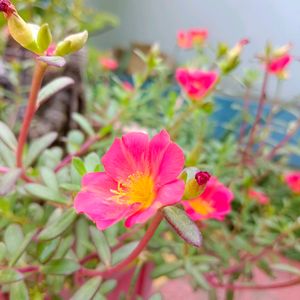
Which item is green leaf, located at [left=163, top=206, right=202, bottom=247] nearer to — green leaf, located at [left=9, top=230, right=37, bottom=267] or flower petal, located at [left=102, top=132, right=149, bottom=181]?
flower petal, located at [left=102, top=132, right=149, bottom=181]

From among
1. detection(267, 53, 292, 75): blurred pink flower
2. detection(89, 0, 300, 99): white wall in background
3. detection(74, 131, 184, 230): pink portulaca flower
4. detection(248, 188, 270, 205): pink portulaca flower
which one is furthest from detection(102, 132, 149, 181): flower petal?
detection(89, 0, 300, 99): white wall in background

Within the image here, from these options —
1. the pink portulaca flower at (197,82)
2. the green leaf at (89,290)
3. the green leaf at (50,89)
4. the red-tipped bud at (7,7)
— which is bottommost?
the green leaf at (89,290)

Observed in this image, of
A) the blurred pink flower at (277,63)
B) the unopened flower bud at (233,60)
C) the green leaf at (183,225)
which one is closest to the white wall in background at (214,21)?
the blurred pink flower at (277,63)

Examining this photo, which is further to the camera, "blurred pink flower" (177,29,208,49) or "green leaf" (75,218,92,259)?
"blurred pink flower" (177,29,208,49)

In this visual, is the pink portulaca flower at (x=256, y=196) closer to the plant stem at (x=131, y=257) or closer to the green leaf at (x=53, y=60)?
the plant stem at (x=131, y=257)

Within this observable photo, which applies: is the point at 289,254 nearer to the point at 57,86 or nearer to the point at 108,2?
the point at 57,86

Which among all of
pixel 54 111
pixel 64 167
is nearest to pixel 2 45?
pixel 54 111
